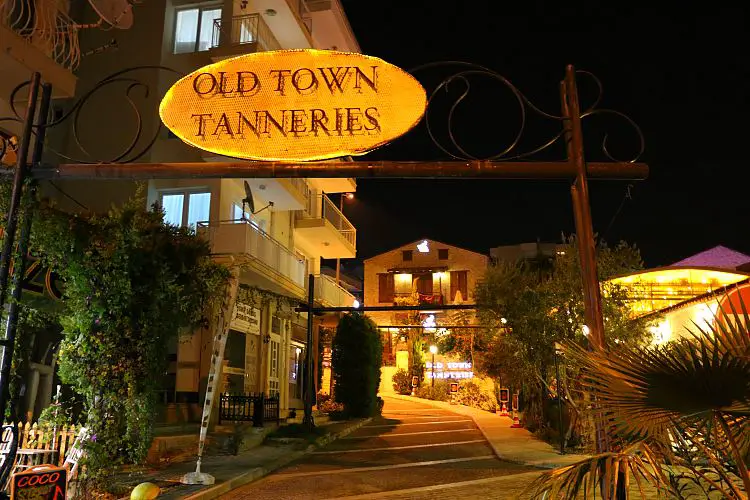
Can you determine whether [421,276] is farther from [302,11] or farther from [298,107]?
[298,107]

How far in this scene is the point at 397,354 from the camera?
45.4m

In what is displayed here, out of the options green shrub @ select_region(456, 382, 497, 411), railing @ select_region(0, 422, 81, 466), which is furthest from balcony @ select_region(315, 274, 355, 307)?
railing @ select_region(0, 422, 81, 466)

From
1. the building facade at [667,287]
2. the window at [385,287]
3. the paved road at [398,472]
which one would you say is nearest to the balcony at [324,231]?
the paved road at [398,472]

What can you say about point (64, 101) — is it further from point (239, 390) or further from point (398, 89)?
point (398, 89)

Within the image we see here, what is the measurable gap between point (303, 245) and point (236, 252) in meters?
12.1

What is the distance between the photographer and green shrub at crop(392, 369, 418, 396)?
142 feet

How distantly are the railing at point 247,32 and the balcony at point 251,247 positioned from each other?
18.7ft

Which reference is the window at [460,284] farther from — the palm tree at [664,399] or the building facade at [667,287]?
the palm tree at [664,399]

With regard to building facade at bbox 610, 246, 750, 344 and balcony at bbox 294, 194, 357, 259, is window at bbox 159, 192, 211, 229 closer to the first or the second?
balcony at bbox 294, 194, 357, 259

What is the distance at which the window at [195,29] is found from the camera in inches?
770

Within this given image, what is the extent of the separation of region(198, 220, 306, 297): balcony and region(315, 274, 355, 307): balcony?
447 centimetres

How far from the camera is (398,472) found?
12.6m

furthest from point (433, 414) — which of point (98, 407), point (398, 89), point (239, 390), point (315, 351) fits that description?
point (398, 89)

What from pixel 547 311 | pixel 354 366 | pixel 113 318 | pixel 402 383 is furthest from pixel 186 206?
pixel 402 383
